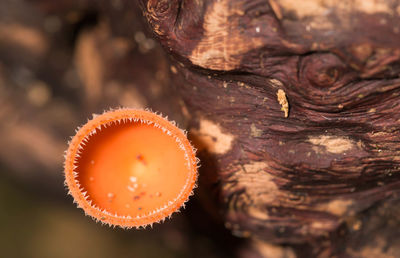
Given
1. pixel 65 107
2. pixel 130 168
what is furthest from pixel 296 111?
pixel 65 107

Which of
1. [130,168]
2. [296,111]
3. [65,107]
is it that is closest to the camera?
[296,111]

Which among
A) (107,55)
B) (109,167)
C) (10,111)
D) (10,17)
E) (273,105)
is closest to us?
(273,105)

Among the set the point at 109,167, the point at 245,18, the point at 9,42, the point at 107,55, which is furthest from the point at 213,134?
the point at 9,42

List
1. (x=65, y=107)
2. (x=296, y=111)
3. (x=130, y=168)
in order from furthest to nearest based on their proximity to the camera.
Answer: (x=65, y=107), (x=130, y=168), (x=296, y=111)

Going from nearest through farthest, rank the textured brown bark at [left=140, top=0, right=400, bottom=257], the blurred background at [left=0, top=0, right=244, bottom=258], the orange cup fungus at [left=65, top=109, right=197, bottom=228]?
the textured brown bark at [left=140, top=0, right=400, bottom=257], the orange cup fungus at [left=65, top=109, right=197, bottom=228], the blurred background at [left=0, top=0, right=244, bottom=258]

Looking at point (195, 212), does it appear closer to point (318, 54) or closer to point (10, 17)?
→ point (318, 54)

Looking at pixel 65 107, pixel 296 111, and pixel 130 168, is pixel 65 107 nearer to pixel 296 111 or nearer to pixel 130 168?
pixel 130 168
